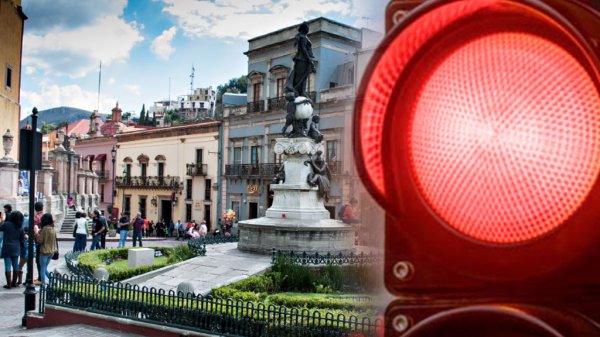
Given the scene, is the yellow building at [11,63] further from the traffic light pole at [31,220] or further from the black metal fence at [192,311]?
the black metal fence at [192,311]

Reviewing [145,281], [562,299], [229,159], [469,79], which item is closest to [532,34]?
[469,79]

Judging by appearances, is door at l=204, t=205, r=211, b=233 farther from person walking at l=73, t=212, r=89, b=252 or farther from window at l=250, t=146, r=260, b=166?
person walking at l=73, t=212, r=89, b=252

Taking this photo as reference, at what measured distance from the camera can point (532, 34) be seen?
1030 millimetres

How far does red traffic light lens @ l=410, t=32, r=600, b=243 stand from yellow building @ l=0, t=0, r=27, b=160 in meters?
38.0

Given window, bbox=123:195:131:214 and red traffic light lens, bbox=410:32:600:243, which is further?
window, bbox=123:195:131:214

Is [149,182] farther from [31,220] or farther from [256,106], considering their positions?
[31,220]

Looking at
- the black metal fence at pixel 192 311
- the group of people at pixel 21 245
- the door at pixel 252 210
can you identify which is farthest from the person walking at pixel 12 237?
the door at pixel 252 210

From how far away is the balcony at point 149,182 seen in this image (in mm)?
44409

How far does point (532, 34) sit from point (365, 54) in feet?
1.20

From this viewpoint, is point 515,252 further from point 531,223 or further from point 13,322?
point 13,322

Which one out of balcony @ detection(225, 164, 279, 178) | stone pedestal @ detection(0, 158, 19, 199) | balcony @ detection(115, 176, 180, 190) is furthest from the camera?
balcony @ detection(115, 176, 180, 190)

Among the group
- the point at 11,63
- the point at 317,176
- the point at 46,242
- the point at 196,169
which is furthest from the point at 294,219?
the point at 11,63

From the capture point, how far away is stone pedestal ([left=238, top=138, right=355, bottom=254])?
14164 mm

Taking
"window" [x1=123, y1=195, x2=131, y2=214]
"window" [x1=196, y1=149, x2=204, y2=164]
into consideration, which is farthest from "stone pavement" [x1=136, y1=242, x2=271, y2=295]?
"window" [x1=123, y1=195, x2=131, y2=214]
